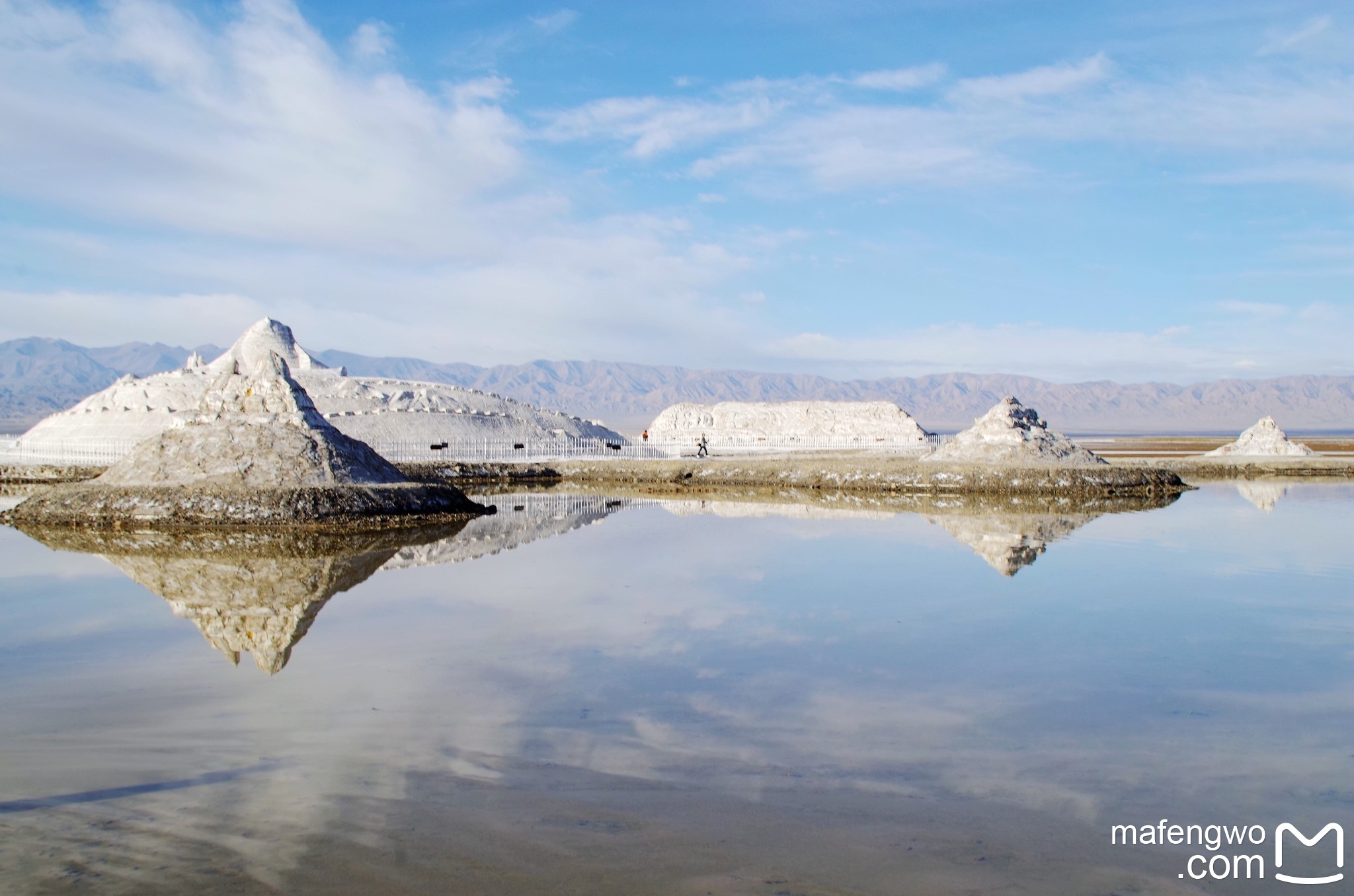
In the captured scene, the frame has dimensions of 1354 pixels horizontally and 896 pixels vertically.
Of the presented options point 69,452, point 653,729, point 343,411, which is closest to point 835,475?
point 653,729

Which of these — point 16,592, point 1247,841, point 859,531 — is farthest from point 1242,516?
point 16,592

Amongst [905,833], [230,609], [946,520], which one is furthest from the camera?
[946,520]

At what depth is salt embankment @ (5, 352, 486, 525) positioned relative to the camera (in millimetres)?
16828

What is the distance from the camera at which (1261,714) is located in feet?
20.1

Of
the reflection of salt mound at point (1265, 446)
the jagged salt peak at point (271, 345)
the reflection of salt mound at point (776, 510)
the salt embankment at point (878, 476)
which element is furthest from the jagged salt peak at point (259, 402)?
the reflection of salt mound at point (1265, 446)

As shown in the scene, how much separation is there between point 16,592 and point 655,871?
9.60m

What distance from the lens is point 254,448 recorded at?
18766 mm

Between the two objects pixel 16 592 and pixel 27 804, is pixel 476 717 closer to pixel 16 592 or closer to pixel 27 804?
pixel 27 804

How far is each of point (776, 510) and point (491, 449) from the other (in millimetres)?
19271

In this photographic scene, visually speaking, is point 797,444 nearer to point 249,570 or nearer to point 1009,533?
point 1009,533

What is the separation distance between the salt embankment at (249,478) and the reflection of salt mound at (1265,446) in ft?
102

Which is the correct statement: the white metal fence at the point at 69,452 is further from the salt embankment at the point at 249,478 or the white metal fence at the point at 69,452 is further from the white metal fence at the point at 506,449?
the salt embankment at the point at 249,478

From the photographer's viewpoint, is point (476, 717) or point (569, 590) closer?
point (476, 717)

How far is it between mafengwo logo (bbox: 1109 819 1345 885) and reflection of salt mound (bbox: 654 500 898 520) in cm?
1393
